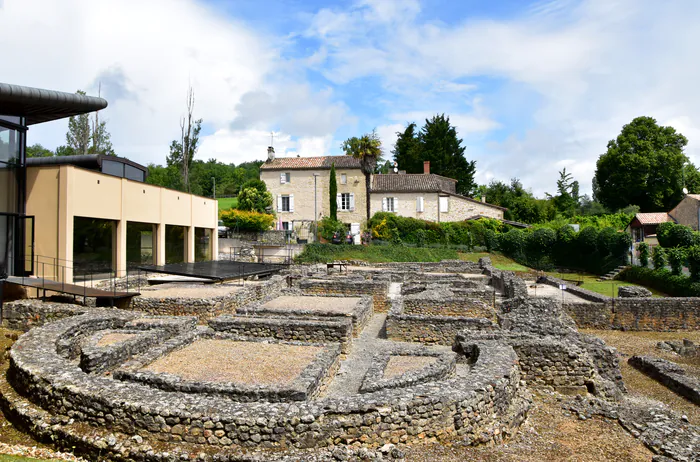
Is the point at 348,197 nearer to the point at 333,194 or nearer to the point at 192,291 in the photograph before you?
the point at 333,194

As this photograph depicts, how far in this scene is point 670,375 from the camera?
11.3 m

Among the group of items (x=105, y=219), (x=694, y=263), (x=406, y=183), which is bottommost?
(x=694, y=263)

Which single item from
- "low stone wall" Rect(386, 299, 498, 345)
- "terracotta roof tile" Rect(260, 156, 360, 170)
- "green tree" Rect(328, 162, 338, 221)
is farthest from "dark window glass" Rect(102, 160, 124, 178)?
"terracotta roof tile" Rect(260, 156, 360, 170)

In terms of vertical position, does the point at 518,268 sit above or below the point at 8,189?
below

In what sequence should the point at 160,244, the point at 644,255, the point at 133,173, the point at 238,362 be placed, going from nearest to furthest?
1. the point at 238,362
2. the point at 133,173
3. the point at 160,244
4. the point at 644,255

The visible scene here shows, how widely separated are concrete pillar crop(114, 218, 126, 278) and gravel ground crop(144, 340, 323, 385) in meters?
12.3

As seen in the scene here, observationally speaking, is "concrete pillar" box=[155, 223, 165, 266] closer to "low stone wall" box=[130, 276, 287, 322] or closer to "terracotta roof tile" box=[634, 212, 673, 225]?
"low stone wall" box=[130, 276, 287, 322]

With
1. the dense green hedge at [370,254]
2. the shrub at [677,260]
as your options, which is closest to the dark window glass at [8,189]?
the dense green hedge at [370,254]

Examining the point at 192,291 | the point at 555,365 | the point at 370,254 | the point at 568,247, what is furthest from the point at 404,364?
the point at 568,247

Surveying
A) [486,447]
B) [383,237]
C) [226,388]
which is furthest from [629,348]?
[383,237]

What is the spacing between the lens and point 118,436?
6250mm

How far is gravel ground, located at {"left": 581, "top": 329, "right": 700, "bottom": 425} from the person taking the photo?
1012 centimetres

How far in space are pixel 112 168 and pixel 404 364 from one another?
20.1 m

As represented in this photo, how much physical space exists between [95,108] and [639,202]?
2291 inches
